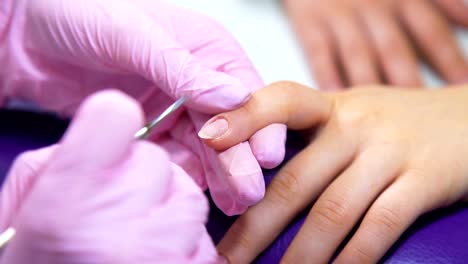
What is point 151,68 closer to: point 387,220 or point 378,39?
point 387,220

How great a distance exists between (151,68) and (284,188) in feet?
0.75

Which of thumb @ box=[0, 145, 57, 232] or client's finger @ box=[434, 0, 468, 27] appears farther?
client's finger @ box=[434, 0, 468, 27]

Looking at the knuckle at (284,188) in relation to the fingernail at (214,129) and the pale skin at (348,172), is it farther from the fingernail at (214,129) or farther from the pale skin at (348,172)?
the fingernail at (214,129)

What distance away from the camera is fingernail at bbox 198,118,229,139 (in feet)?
1.90

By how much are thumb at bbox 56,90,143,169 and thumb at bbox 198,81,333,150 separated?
0.54ft

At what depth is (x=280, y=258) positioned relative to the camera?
2.02 ft

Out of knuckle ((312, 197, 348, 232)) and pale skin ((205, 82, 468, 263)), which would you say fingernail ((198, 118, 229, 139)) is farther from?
knuckle ((312, 197, 348, 232))

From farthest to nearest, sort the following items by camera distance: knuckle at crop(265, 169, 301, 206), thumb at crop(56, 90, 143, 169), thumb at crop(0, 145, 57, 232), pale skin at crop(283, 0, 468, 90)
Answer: pale skin at crop(283, 0, 468, 90), knuckle at crop(265, 169, 301, 206), thumb at crop(0, 145, 57, 232), thumb at crop(56, 90, 143, 169)

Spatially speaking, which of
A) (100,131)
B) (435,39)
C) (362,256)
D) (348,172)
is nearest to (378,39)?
(435,39)

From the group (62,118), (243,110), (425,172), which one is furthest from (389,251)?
(62,118)

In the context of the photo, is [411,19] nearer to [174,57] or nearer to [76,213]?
[174,57]

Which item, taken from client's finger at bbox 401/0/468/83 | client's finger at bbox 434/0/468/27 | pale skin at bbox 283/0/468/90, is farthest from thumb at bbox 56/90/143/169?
client's finger at bbox 434/0/468/27

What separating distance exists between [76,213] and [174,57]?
0.26 m

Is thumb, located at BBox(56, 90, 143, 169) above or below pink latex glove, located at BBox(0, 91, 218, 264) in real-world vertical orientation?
above
